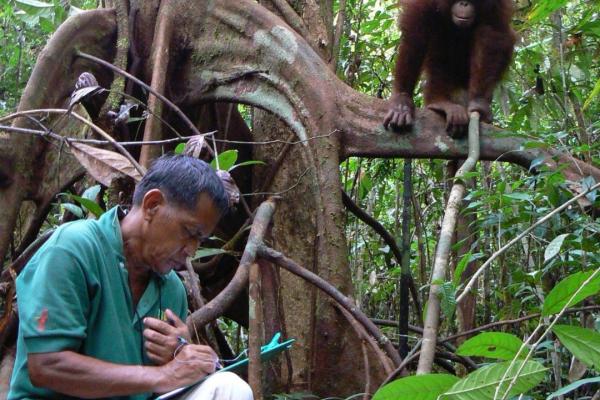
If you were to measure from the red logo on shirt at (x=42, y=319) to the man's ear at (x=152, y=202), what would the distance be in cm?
40

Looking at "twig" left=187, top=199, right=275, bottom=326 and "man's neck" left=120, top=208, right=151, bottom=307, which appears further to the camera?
"twig" left=187, top=199, right=275, bottom=326

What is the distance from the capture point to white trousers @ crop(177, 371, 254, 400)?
2182 mm

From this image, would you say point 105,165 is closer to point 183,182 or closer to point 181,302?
point 181,302

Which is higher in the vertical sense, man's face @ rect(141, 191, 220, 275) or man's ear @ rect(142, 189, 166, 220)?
man's ear @ rect(142, 189, 166, 220)

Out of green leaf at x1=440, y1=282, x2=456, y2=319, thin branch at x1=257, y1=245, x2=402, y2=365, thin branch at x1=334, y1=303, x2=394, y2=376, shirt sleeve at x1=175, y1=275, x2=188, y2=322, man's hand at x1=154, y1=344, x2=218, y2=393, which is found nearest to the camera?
man's hand at x1=154, y1=344, x2=218, y2=393

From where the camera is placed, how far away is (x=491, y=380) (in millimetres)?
1617

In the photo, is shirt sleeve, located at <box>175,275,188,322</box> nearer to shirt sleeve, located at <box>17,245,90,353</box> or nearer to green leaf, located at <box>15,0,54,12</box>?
shirt sleeve, located at <box>17,245,90,353</box>

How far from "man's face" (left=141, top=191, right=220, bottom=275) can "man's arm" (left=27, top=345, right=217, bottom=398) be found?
0.27m

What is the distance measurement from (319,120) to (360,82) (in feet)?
5.90

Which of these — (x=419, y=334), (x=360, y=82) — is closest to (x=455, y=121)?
(x=419, y=334)

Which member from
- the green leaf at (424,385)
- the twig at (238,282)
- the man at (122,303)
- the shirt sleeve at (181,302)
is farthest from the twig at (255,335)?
the green leaf at (424,385)

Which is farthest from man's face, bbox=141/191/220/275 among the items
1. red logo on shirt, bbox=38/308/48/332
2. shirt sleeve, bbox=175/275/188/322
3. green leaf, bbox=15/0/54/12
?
green leaf, bbox=15/0/54/12

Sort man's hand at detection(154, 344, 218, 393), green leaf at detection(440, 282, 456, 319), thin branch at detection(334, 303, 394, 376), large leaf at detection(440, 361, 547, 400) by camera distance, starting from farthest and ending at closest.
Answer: thin branch at detection(334, 303, 394, 376), green leaf at detection(440, 282, 456, 319), man's hand at detection(154, 344, 218, 393), large leaf at detection(440, 361, 547, 400)

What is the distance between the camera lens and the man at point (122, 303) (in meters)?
2.05
